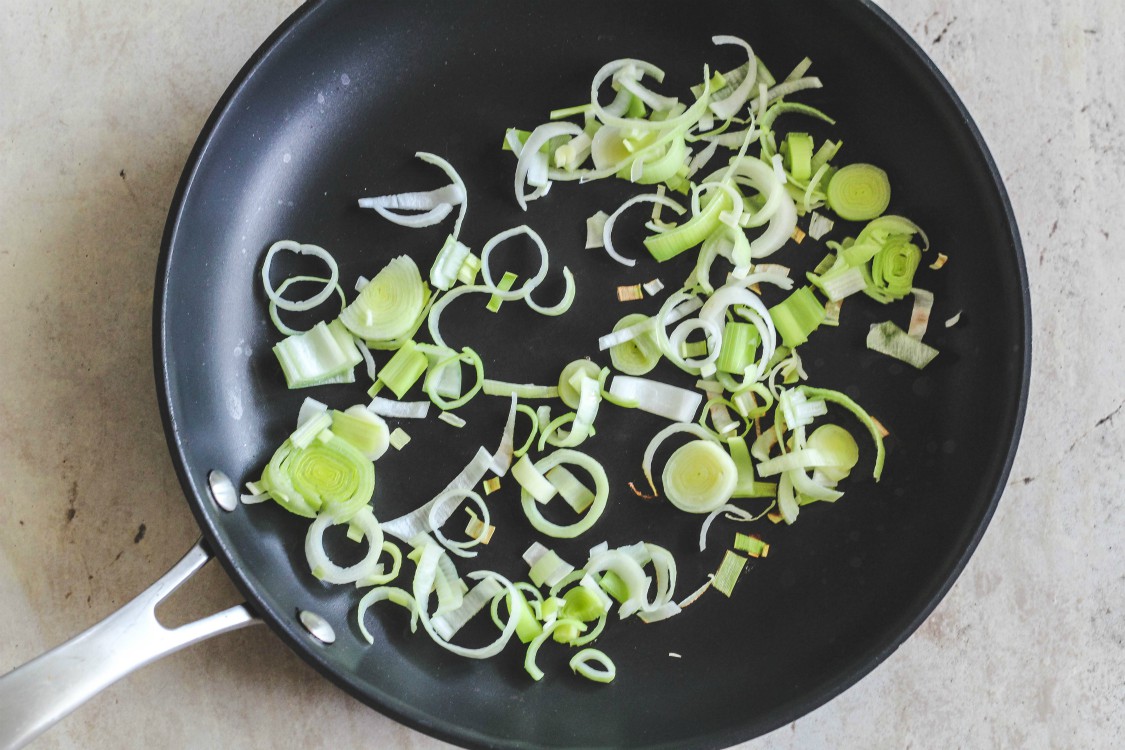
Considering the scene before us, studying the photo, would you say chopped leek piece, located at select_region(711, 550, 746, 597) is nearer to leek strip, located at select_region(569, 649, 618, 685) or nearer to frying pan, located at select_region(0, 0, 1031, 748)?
frying pan, located at select_region(0, 0, 1031, 748)

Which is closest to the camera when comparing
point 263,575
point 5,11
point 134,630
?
point 134,630

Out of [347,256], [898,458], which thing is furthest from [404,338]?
[898,458]

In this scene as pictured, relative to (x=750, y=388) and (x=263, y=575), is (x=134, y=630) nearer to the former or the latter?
(x=263, y=575)

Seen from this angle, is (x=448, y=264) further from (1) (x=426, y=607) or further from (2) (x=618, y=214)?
(1) (x=426, y=607)

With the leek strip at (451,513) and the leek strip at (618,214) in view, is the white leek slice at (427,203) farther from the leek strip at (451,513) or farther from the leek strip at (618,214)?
the leek strip at (451,513)

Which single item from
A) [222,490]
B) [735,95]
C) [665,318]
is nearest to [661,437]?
[665,318]

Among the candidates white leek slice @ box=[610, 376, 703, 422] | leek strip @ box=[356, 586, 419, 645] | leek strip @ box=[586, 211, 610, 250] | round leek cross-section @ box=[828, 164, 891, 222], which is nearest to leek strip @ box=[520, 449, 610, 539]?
white leek slice @ box=[610, 376, 703, 422]
